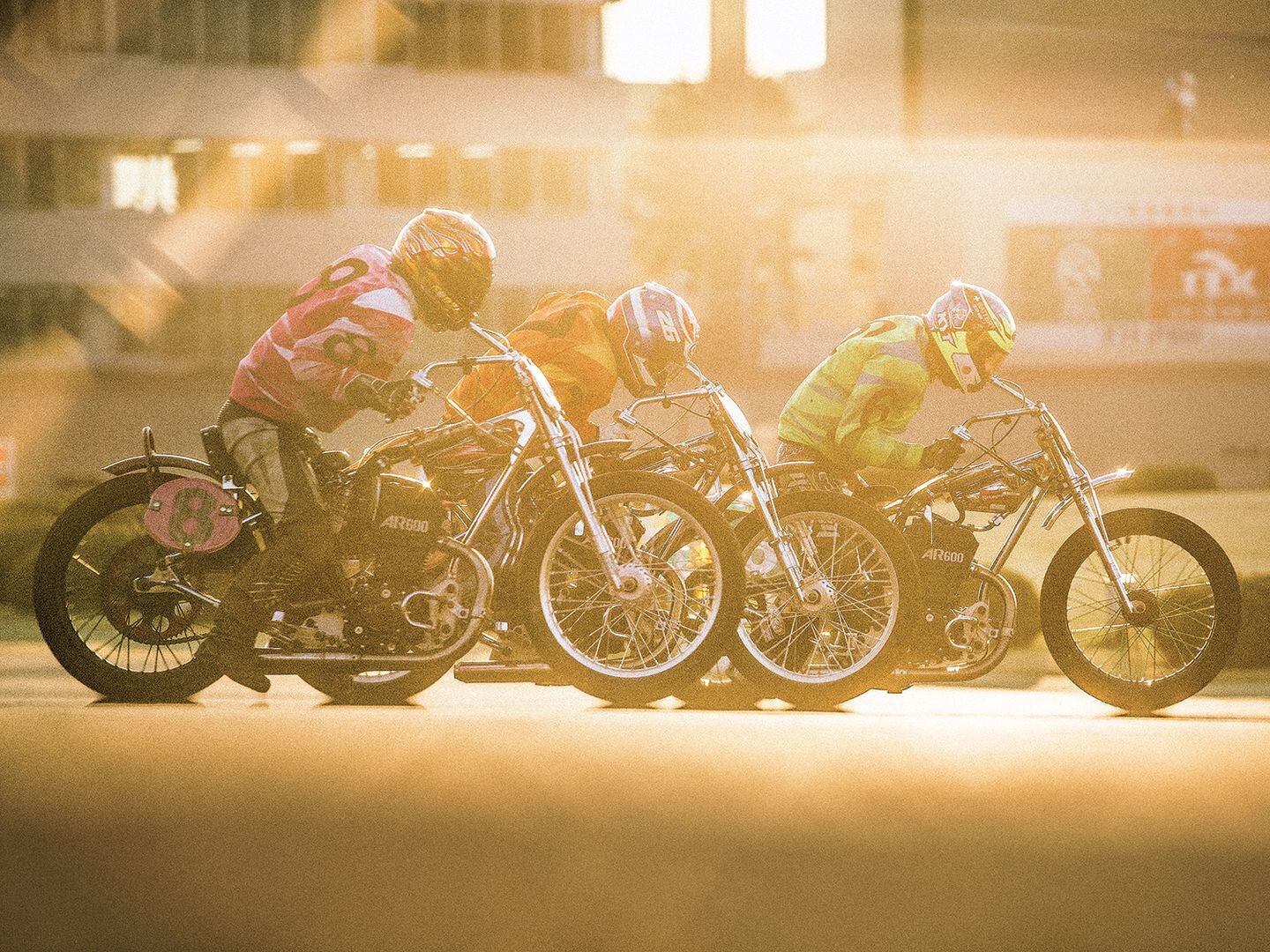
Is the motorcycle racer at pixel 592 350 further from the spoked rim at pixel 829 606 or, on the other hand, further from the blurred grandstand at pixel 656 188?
the blurred grandstand at pixel 656 188

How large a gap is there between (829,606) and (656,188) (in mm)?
21910

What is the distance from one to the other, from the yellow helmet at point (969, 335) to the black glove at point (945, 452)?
0.88ft

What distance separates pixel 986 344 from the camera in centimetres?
535

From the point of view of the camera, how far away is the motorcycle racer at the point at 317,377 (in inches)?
174

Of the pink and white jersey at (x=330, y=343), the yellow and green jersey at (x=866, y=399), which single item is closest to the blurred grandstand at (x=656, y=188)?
the yellow and green jersey at (x=866, y=399)

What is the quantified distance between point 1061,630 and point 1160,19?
22905 millimetres

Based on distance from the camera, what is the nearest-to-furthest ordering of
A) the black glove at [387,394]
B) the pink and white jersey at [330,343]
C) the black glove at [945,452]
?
the black glove at [387,394], the pink and white jersey at [330,343], the black glove at [945,452]

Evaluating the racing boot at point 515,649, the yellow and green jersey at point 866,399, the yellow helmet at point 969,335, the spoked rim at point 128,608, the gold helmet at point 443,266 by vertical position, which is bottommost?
the racing boot at point 515,649

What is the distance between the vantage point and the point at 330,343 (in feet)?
14.8

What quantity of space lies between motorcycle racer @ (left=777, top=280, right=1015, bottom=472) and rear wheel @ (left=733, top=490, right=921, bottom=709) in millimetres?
542

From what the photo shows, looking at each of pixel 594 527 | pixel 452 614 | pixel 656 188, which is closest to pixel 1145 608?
pixel 594 527

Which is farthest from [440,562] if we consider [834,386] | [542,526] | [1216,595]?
[1216,595]

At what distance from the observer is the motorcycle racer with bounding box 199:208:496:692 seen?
174 inches

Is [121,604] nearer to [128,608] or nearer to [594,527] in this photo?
[128,608]
